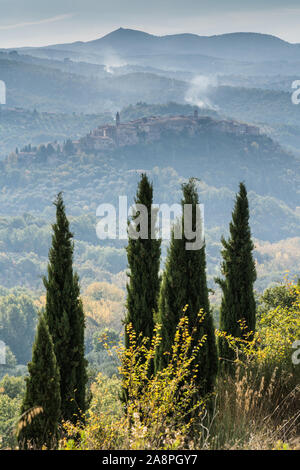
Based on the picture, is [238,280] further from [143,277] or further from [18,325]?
[18,325]

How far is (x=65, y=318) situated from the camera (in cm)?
621

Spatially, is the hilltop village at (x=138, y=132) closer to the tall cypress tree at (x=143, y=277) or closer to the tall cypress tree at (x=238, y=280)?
the tall cypress tree at (x=238, y=280)

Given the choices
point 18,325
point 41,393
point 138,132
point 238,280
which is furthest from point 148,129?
point 41,393

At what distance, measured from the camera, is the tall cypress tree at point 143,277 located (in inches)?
277

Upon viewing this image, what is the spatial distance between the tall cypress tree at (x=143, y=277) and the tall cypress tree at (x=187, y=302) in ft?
3.43

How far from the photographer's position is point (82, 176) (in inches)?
5768

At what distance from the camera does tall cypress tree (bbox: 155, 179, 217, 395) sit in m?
5.78

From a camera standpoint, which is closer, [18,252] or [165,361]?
[165,361]

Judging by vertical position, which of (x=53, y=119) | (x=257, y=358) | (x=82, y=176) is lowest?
(x=257, y=358)

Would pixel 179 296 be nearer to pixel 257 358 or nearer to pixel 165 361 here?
pixel 165 361

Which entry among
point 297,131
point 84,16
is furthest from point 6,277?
point 297,131

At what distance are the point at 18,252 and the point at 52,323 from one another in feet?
346

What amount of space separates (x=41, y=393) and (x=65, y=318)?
1.70 meters

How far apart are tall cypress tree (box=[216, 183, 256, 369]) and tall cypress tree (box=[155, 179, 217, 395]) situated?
8.21 ft
